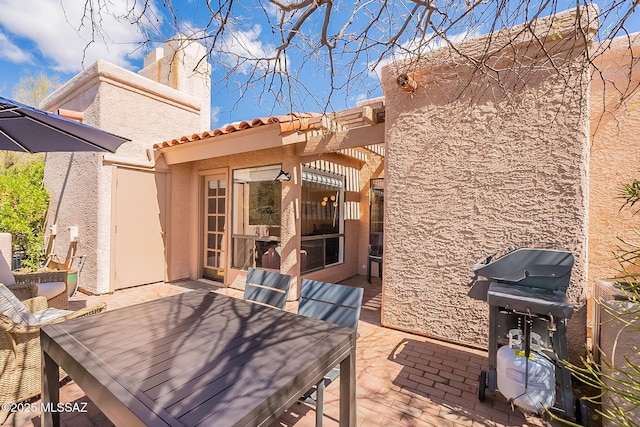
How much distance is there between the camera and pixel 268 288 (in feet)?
12.8

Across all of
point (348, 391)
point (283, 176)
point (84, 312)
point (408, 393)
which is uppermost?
point (283, 176)

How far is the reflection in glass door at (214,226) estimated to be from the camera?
8.12 metres

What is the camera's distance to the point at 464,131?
454 centimetres

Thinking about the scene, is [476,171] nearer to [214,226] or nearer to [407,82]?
[407,82]

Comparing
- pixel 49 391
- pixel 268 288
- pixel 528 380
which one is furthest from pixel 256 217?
pixel 528 380

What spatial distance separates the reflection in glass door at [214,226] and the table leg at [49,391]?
5.32m

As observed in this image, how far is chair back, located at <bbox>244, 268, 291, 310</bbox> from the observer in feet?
12.2

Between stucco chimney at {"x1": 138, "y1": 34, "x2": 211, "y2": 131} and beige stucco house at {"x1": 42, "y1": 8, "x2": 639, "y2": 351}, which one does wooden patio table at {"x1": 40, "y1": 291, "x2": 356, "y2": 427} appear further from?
stucco chimney at {"x1": 138, "y1": 34, "x2": 211, "y2": 131}

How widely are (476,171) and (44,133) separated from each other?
21.8 feet

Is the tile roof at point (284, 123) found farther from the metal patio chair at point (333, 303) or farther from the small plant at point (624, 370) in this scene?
the small plant at point (624, 370)

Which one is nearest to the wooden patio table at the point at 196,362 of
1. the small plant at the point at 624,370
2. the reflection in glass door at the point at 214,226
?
the small plant at the point at 624,370

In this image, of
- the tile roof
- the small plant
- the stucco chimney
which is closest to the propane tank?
the small plant

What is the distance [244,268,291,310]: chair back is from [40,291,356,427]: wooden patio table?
0.55 m

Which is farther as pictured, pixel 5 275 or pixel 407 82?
pixel 5 275
